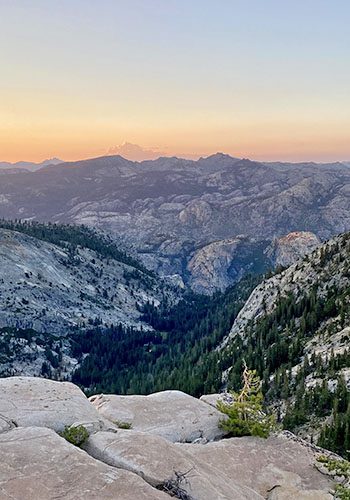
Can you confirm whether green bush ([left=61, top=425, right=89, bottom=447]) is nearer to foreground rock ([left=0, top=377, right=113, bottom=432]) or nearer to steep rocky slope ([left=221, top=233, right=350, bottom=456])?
foreground rock ([left=0, top=377, right=113, bottom=432])

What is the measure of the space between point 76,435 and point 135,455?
455 cm

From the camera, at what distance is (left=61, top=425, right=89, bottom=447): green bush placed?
26892 mm

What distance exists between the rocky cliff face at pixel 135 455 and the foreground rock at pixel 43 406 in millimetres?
67

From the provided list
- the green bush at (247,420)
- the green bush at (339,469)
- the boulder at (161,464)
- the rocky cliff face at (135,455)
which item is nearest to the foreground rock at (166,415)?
the rocky cliff face at (135,455)

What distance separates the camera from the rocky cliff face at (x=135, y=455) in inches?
853

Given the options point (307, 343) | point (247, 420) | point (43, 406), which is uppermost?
point (43, 406)

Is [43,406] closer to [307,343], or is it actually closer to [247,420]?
[247,420]

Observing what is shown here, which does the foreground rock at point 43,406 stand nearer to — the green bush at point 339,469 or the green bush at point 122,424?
the green bush at point 122,424

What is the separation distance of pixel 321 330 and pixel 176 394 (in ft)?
256

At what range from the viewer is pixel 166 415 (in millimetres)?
35594

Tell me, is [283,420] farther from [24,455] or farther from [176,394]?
[24,455]

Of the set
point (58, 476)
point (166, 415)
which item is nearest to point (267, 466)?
point (166, 415)

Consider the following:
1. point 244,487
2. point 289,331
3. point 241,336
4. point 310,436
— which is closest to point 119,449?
point 244,487

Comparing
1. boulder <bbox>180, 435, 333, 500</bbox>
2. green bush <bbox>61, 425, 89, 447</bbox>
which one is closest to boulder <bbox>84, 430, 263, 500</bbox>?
green bush <bbox>61, 425, 89, 447</bbox>
